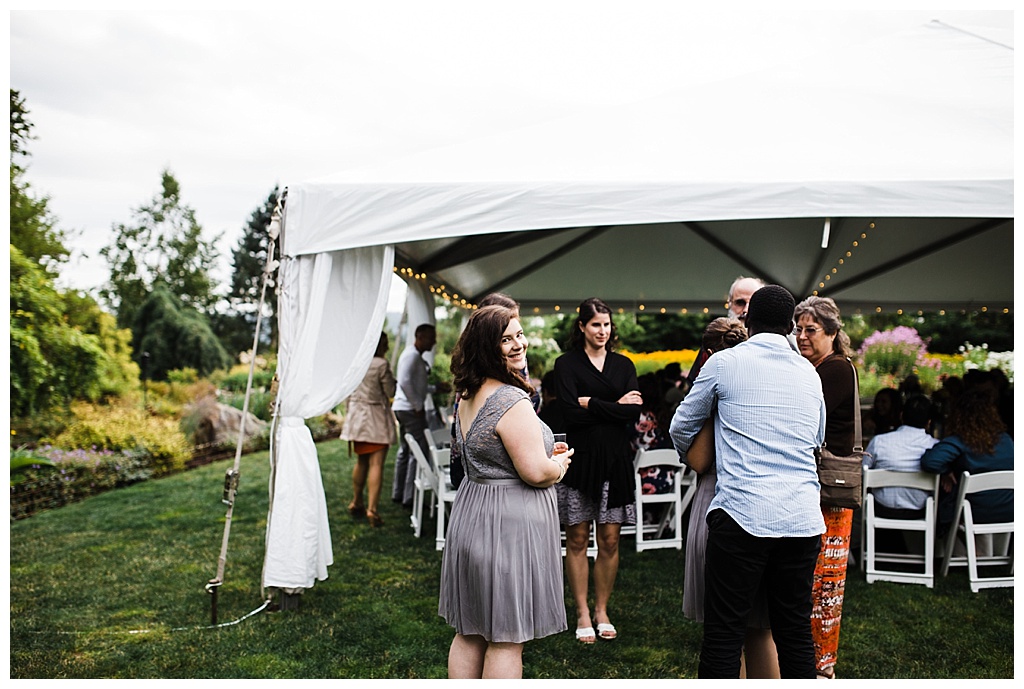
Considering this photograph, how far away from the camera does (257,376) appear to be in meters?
19.7

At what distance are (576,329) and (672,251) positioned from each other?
13.8 feet

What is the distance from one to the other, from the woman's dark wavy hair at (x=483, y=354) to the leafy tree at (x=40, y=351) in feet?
25.0

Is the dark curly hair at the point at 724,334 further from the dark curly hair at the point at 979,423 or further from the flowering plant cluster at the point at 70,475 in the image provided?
the flowering plant cluster at the point at 70,475

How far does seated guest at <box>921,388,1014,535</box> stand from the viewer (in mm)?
4637

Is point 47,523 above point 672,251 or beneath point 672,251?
beneath

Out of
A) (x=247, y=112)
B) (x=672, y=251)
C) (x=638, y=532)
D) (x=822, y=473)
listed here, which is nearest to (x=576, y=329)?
(x=822, y=473)

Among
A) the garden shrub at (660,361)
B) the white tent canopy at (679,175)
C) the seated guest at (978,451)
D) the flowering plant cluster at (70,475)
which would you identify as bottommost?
the flowering plant cluster at (70,475)

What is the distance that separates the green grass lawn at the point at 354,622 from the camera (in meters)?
3.55

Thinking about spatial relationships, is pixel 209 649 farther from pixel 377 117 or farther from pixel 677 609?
pixel 377 117

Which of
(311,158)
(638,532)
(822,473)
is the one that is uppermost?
(311,158)

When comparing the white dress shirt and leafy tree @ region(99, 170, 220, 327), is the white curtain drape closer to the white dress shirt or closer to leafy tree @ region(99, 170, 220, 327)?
the white dress shirt

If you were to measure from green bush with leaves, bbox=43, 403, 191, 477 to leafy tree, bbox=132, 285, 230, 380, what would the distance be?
48.2ft

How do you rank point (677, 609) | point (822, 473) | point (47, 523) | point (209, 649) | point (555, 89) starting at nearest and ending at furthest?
point (822, 473), point (209, 649), point (677, 609), point (47, 523), point (555, 89)

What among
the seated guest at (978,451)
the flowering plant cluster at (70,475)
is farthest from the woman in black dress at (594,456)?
the flowering plant cluster at (70,475)
